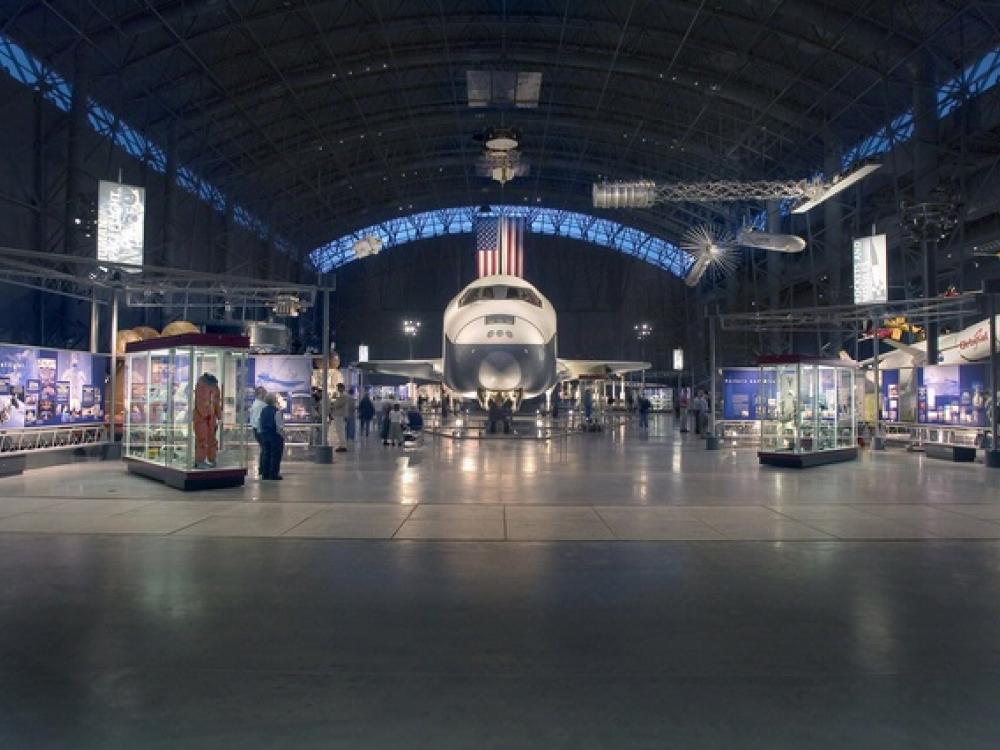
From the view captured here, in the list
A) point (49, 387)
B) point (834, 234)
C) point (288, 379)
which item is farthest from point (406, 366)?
point (834, 234)

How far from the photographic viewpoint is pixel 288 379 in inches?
733

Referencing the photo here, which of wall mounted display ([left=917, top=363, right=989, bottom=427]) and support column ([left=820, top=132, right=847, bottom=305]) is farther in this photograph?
support column ([left=820, top=132, right=847, bottom=305])

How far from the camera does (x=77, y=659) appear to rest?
399 cm

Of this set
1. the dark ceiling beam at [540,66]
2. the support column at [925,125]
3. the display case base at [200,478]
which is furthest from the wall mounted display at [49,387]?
the support column at [925,125]

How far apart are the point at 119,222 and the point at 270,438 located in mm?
11268

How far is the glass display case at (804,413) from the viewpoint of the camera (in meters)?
15.2

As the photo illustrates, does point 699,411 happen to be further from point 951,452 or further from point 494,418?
point 951,452

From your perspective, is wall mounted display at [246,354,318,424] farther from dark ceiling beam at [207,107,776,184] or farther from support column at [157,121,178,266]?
dark ceiling beam at [207,107,776,184]

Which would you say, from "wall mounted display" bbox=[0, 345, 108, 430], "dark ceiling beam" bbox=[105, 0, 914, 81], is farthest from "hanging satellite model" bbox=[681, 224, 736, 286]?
"wall mounted display" bbox=[0, 345, 108, 430]

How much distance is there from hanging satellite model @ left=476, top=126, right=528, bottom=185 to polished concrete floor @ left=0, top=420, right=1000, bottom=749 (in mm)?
24957

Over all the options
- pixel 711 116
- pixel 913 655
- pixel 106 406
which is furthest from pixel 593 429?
pixel 913 655

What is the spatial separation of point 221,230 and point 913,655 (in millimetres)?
40763

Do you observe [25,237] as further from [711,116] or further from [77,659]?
[711,116]

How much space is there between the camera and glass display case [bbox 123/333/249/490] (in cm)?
1122
